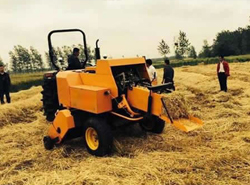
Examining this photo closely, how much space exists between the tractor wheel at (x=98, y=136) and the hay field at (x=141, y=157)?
143 mm

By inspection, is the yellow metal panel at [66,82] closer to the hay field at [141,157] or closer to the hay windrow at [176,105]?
the hay field at [141,157]

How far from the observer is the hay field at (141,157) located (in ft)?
12.9

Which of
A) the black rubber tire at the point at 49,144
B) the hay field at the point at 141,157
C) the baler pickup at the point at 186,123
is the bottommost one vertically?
the hay field at the point at 141,157

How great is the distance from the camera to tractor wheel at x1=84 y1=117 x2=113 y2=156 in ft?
16.0

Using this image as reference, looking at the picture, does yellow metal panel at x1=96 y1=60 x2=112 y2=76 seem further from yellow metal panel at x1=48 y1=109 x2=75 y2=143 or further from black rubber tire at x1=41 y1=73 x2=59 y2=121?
black rubber tire at x1=41 y1=73 x2=59 y2=121

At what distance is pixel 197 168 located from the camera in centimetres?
420

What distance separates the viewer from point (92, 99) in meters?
4.96

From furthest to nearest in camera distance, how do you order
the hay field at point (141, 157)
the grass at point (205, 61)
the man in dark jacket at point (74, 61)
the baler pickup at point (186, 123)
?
1. the grass at point (205, 61)
2. the man in dark jacket at point (74, 61)
3. the baler pickup at point (186, 123)
4. the hay field at point (141, 157)

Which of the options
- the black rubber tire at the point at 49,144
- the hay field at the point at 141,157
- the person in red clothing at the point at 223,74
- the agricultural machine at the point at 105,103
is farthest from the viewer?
the person in red clothing at the point at 223,74

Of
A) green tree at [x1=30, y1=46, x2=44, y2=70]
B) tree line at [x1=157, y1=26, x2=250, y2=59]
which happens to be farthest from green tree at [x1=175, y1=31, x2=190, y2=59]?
green tree at [x1=30, y1=46, x2=44, y2=70]

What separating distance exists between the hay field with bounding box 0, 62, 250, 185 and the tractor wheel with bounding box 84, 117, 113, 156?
0.47 ft

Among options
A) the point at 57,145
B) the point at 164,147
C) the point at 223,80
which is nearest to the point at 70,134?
the point at 57,145

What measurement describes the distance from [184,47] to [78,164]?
50173mm


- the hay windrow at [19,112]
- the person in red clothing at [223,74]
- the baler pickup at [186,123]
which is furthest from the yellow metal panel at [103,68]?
the person in red clothing at [223,74]
